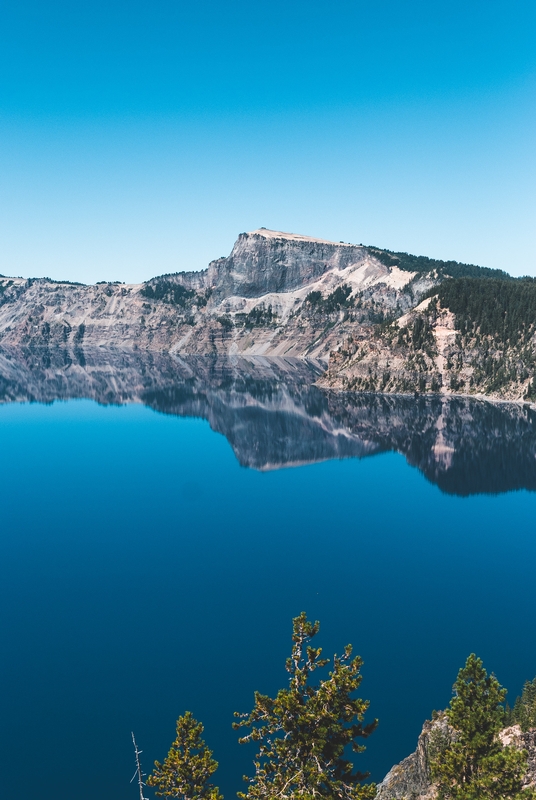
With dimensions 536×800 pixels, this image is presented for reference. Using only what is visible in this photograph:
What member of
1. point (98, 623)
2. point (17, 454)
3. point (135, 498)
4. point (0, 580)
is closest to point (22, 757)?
point (98, 623)

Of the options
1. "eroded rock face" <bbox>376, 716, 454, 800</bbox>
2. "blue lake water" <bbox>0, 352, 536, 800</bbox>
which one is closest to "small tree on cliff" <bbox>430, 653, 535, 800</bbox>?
"eroded rock face" <bbox>376, 716, 454, 800</bbox>

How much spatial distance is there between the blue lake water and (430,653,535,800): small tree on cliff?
17769mm

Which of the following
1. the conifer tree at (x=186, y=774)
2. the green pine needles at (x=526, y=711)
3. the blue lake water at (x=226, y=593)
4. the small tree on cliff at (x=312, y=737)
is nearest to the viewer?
the small tree on cliff at (x=312, y=737)

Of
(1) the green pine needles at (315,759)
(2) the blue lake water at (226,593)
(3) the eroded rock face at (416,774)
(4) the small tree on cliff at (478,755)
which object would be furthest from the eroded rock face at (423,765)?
(1) the green pine needles at (315,759)

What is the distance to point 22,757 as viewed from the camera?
4625 cm

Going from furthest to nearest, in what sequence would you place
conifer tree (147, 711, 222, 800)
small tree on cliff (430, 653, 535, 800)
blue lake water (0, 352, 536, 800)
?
blue lake water (0, 352, 536, 800) < conifer tree (147, 711, 222, 800) < small tree on cliff (430, 653, 535, 800)

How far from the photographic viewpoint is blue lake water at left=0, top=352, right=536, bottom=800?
49.8 meters

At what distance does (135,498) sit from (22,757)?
73868 mm

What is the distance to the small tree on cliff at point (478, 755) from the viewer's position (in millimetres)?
26125

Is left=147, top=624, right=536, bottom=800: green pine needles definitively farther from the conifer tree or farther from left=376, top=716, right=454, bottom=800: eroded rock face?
left=376, top=716, right=454, bottom=800: eroded rock face

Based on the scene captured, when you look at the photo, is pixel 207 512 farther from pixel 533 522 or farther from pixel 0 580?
pixel 533 522

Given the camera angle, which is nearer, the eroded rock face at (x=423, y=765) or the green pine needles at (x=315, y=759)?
the green pine needles at (x=315, y=759)

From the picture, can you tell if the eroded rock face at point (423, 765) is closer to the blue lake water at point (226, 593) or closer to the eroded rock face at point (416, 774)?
the eroded rock face at point (416, 774)

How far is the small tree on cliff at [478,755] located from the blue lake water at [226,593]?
700 inches
